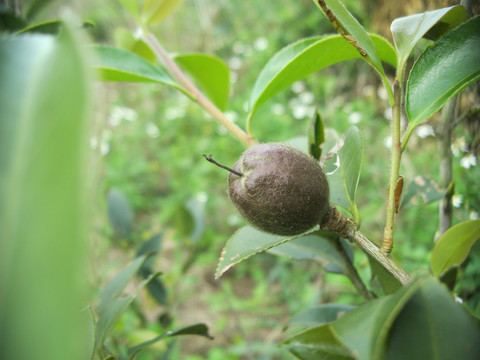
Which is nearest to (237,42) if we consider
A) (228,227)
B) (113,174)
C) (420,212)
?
(113,174)

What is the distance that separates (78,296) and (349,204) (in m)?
0.35

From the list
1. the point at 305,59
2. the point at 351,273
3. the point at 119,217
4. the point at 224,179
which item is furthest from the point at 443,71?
the point at 224,179

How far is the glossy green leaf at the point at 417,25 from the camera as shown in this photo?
0.41 m

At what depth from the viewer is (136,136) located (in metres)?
3.11

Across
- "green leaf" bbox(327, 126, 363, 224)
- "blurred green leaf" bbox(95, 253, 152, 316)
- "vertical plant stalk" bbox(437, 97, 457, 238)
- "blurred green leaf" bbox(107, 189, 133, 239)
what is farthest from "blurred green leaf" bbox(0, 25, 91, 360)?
"blurred green leaf" bbox(107, 189, 133, 239)

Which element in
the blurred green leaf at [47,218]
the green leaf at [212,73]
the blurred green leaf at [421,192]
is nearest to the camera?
the blurred green leaf at [47,218]

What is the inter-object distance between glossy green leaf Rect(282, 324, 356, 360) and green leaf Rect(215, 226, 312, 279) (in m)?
0.10

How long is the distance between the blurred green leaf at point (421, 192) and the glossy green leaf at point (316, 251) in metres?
0.14

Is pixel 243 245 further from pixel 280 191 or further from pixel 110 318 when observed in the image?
pixel 110 318

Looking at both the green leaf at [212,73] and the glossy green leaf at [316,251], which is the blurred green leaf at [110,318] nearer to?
the glossy green leaf at [316,251]

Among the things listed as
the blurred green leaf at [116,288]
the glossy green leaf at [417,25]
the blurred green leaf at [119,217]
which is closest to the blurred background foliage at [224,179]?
the blurred green leaf at [119,217]

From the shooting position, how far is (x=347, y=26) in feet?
1.28

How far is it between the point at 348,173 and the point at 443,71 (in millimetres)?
163

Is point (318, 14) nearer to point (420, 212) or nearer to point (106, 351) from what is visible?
point (420, 212)
